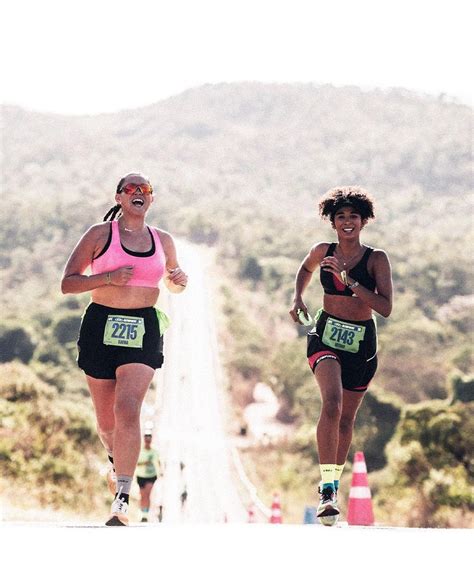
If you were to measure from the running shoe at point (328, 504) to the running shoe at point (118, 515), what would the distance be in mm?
1306

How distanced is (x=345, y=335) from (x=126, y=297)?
1614 millimetres

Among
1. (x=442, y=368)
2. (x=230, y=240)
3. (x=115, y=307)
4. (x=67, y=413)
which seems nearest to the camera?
(x=115, y=307)

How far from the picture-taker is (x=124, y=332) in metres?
8.41

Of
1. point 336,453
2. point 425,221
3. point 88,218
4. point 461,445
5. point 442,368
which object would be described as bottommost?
point 336,453

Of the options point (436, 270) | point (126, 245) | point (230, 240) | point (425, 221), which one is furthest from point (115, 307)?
point (425, 221)

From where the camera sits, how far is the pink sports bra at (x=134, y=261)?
27.8 feet

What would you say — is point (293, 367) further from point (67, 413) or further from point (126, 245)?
point (126, 245)

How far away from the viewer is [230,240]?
385 feet

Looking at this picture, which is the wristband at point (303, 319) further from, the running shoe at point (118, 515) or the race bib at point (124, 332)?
the running shoe at point (118, 515)

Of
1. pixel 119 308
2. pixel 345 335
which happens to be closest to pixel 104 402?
pixel 119 308

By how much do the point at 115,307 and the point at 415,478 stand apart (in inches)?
1097

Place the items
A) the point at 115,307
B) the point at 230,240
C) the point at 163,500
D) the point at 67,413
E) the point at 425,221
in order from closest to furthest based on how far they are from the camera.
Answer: the point at 115,307
the point at 67,413
the point at 163,500
the point at 230,240
the point at 425,221

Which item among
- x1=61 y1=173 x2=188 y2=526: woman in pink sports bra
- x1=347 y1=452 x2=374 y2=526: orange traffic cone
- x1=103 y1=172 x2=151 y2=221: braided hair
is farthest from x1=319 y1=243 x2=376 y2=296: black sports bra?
x1=347 y1=452 x2=374 y2=526: orange traffic cone

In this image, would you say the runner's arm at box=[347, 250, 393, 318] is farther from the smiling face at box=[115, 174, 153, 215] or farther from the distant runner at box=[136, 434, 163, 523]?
the distant runner at box=[136, 434, 163, 523]
